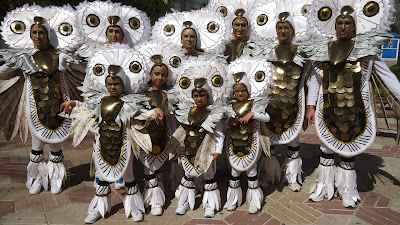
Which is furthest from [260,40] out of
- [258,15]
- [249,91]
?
[249,91]

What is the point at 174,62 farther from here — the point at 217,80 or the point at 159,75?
the point at 217,80

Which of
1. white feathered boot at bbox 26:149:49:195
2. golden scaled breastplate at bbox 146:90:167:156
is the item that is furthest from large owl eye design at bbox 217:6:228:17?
white feathered boot at bbox 26:149:49:195

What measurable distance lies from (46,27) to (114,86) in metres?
1.47

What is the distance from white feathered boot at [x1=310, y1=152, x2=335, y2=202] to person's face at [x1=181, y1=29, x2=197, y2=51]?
218 centimetres

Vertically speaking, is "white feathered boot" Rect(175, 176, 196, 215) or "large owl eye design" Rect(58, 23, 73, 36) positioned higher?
"large owl eye design" Rect(58, 23, 73, 36)

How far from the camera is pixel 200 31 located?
13.8ft

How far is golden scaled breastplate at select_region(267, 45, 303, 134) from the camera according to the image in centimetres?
390

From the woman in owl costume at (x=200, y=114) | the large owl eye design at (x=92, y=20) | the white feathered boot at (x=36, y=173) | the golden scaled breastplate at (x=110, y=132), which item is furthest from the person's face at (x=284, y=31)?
the white feathered boot at (x=36, y=173)

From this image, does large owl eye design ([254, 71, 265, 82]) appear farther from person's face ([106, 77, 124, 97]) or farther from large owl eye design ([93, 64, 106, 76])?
large owl eye design ([93, 64, 106, 76])

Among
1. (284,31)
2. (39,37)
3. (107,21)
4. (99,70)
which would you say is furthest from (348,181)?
(39,37)

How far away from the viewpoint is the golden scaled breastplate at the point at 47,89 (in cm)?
394

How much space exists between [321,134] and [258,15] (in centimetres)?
181

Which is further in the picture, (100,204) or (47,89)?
(47,89)

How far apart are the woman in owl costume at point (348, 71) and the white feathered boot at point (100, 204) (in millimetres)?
2636
